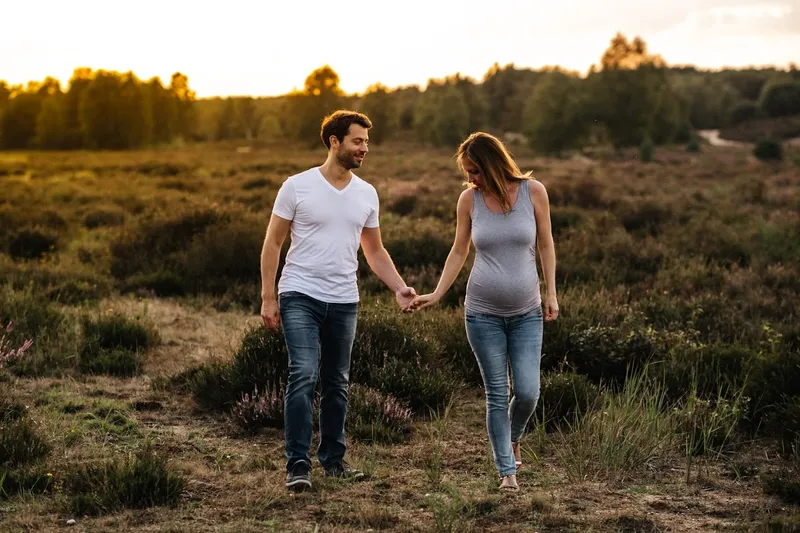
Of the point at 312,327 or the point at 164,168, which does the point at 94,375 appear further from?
the point at 164,168

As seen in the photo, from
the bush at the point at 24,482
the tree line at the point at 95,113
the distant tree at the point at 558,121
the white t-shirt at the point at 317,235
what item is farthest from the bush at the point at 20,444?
the tree line at the point at 95,113

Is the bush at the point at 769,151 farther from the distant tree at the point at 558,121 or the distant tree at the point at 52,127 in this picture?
the distant tree at the point at 52,127

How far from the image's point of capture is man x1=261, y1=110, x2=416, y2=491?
4559mm

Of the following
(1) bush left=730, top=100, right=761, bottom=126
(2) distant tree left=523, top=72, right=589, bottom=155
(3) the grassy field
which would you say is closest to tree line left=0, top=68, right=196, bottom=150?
(2) distant tree left=523, top=72, right=589, bottom=155

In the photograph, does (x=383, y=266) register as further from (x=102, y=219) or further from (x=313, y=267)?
(x=102, y=219)

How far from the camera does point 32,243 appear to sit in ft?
48.1

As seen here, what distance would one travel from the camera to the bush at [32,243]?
14211 millimetres

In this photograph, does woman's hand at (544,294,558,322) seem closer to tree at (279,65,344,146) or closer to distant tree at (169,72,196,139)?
tree at (279,65,344,146)

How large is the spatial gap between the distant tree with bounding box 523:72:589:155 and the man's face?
5677cm

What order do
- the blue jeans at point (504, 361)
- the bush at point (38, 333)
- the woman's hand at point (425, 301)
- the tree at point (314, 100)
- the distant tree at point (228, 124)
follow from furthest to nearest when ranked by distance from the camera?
the distant tree at point (228, 124), the tree at point (314, 100), the bush at point (38, 333), the woman's hand at point (425, 301), the blue jeans at point (504, 361)

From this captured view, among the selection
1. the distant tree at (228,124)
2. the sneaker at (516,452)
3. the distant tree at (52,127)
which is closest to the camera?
the sneaker at (516,452)

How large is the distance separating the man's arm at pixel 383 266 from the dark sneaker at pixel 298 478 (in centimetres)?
108

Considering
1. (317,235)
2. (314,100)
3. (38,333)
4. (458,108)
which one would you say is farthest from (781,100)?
(317,235)

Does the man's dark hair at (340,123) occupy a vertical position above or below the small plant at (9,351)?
above
